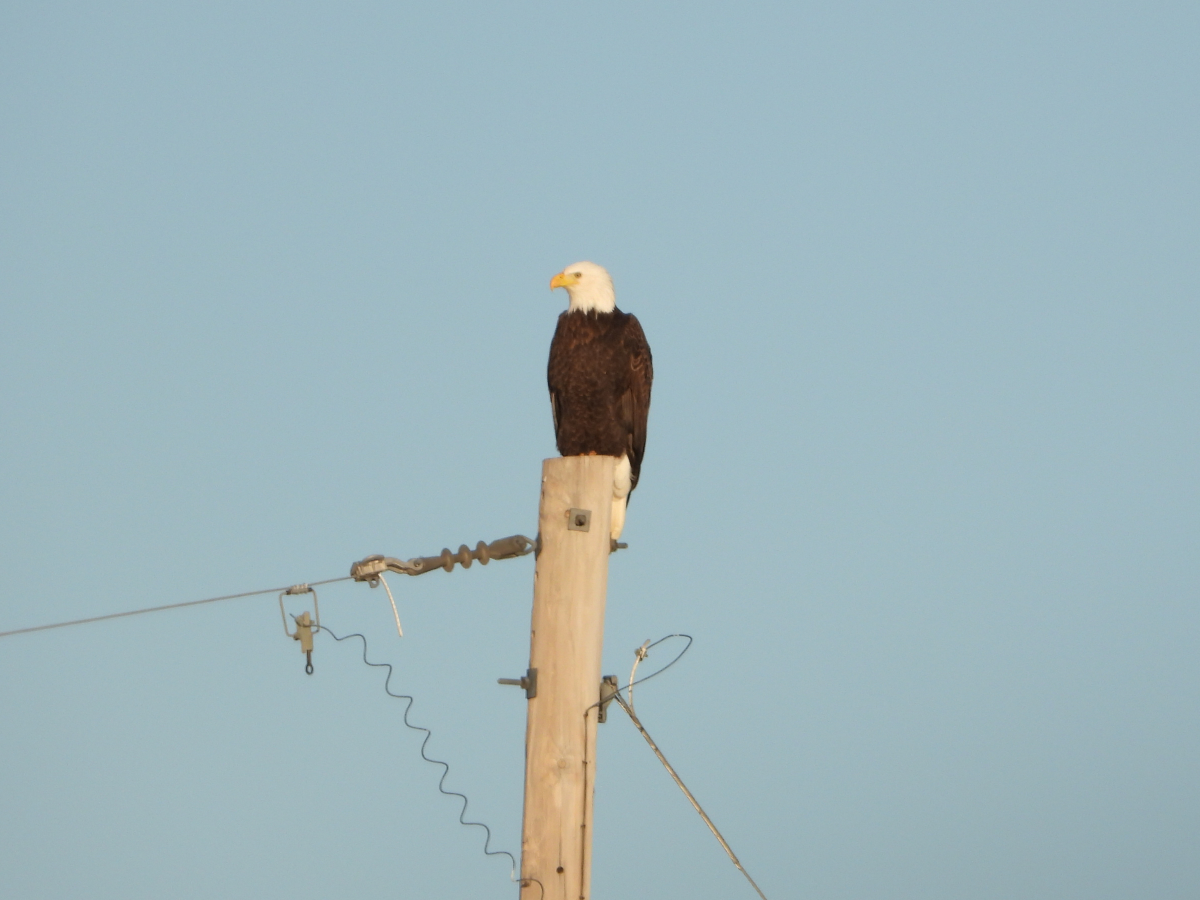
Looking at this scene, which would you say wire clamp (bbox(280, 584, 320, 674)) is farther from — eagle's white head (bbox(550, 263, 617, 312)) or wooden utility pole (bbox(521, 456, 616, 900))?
eagle's white head (bbox(550, 263, 617, 312))

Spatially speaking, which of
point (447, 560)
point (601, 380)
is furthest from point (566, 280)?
point (447, 560)

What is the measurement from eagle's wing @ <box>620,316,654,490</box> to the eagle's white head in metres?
0.21

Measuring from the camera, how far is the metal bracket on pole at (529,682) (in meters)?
3.87

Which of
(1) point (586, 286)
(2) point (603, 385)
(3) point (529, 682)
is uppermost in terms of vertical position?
(1) point (586, 286)

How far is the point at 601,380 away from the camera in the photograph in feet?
21.5

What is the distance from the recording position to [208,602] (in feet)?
13.1

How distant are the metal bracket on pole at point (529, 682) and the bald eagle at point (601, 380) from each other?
2.57 meters

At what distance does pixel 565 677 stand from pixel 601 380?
2.88 m

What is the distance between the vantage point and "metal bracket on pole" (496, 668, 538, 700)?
152 inches

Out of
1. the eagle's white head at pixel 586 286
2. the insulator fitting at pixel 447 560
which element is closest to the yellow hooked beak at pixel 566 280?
the eagle's white head at pixel 586 286

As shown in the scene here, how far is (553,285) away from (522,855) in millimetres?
3621

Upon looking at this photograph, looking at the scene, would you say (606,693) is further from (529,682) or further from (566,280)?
(566,280)

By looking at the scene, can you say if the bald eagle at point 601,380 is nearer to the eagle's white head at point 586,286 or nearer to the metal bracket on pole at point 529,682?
the eagle's white head at point 586,286

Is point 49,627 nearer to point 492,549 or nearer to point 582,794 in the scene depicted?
point 492,549
